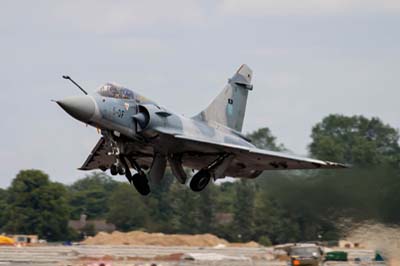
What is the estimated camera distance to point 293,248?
32.8m

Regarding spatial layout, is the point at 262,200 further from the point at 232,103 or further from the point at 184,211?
the point at 232,103

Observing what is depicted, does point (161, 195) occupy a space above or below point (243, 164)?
above

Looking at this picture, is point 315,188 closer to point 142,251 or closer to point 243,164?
point 243,164

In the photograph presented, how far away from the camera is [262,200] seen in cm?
3850

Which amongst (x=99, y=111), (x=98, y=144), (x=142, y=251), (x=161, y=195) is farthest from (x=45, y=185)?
(x=99, y=111)

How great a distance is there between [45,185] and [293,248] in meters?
29.9

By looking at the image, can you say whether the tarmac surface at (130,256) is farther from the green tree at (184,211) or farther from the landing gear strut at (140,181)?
the landing gear strut at (140,181)

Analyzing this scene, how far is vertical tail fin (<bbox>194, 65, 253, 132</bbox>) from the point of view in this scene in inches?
994

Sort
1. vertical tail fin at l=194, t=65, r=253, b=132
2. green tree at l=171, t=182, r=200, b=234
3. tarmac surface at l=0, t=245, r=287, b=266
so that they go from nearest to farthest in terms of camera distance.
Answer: vertical tail fin at l=194, t=65, r=253, b=132 < tarmac surface at l=0, t=245, r=287, b=266 < green tree at l=171, t=182, r=200, b=234

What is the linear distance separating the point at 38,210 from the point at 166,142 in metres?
36.2

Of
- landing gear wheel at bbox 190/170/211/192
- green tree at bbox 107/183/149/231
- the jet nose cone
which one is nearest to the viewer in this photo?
the jet nose cone

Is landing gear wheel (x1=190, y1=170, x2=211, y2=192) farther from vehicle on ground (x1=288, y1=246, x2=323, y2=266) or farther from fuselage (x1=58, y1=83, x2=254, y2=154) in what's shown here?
vehicle on ground (x1=288, y1=246, x2=323, y2=266)

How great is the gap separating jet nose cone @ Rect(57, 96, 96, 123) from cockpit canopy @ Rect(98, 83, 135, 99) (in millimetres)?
680

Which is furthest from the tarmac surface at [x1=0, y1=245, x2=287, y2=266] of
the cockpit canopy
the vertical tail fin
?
the cockpit canopy
